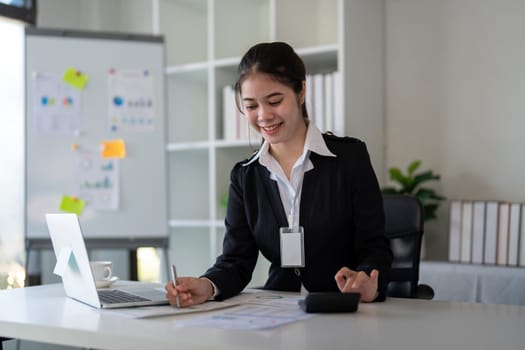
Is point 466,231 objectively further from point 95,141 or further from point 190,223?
point 95,141

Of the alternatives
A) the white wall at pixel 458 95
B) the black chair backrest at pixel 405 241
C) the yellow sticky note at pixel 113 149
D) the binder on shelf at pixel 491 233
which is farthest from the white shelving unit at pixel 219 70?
the black chair backrest at pixel 405 241

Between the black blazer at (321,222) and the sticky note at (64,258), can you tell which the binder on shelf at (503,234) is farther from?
the sticky note at (64,258)

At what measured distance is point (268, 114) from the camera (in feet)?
5.83

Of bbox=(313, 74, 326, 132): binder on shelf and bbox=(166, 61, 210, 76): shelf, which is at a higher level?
bbox=(166, 61, 210, 76): shelf

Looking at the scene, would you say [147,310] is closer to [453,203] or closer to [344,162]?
[344,162]

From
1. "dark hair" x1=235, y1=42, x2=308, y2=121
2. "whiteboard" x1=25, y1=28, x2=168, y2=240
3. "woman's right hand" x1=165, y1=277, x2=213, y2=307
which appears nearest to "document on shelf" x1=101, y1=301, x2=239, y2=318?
"woman's right hand" x1=165, y1=277, x2=213, y2=307

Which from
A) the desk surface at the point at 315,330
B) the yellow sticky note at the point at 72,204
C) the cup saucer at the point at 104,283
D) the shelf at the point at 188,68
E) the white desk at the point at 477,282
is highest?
the shelf at the point at 188,68

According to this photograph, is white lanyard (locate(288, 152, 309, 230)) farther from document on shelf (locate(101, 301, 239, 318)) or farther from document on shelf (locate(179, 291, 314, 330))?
document on shelf (locate(101, 301, 239, 318))

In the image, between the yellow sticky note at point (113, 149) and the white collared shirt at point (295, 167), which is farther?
the yellow sticky note at point (113, 149)

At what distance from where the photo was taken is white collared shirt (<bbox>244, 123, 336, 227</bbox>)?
72.6 inches

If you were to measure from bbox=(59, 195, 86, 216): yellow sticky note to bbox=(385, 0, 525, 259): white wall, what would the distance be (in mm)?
1637

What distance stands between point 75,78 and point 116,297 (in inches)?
83.8

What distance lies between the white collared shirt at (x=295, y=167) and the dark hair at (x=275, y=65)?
149 millimetres

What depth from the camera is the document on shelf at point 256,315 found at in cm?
129
